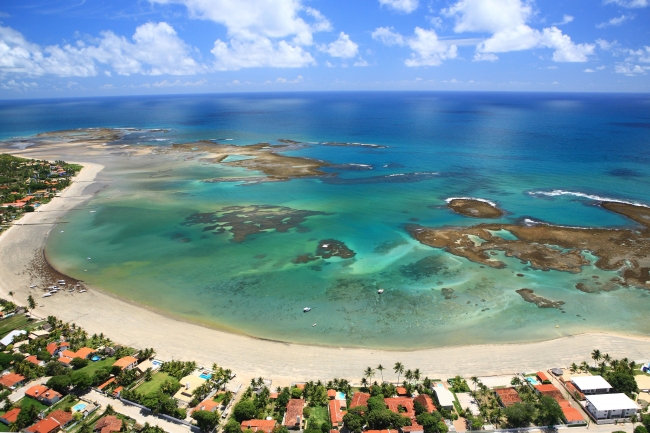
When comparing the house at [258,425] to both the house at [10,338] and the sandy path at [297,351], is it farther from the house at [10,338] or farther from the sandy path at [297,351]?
the house at [10,338]

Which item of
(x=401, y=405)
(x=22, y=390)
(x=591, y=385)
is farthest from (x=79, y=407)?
(x=591, y=385)

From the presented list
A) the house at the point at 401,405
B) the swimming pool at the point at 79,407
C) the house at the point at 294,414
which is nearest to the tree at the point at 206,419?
the house at the point at 294,414

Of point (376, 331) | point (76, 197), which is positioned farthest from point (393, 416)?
point (76, 197)

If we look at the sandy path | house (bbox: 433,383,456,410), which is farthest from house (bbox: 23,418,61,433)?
house (bbox: 433,383,456,410)

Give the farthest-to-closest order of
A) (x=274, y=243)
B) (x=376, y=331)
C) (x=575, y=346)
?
1. (x=274, y=243)
2. (x=376, y=331)
3. (x=575, y=346)

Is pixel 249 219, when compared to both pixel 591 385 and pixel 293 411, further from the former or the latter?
pixel 591 385

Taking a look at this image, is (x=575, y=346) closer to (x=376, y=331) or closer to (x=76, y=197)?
(x=376, y=331)

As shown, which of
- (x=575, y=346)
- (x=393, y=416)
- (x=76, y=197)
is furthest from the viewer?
(x=76, y=197)

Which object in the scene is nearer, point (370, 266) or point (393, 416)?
point (393, 416)
